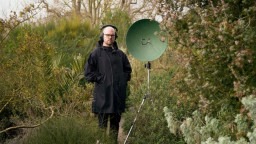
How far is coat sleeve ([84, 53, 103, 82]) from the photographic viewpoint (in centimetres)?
728

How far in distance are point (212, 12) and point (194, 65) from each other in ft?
1.79

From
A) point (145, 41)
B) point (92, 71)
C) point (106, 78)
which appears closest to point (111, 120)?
point (106, 78)

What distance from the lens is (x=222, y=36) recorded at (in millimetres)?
4859

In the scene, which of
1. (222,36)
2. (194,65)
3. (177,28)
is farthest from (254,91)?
(177,28)

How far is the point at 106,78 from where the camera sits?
7.31m

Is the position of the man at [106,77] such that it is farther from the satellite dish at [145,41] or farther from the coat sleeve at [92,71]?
the satellite dish at [145,41]

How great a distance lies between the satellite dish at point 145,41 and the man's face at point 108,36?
213 cm

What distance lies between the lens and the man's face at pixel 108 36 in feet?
23.5

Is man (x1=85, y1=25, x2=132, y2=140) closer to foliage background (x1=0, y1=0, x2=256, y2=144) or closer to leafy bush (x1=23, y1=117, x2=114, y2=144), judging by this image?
foliage background (x1=0, y1=0, x2=256, y2=144)

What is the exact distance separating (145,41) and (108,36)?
2401mm

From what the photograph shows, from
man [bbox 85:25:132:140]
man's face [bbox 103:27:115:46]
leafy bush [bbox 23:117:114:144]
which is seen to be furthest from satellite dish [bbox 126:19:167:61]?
leafy bush [bbox 23:117:114:144]

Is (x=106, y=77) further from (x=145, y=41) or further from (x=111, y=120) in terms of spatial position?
(x=145, y=41)

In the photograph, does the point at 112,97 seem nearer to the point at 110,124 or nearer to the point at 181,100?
the point at 110,124

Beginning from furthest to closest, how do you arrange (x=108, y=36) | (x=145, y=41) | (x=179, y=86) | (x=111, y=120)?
1. (x=145, y=41)
2. (x=111, y=120)
3. (x=108, y=36)
4. (x=179, y=86)
